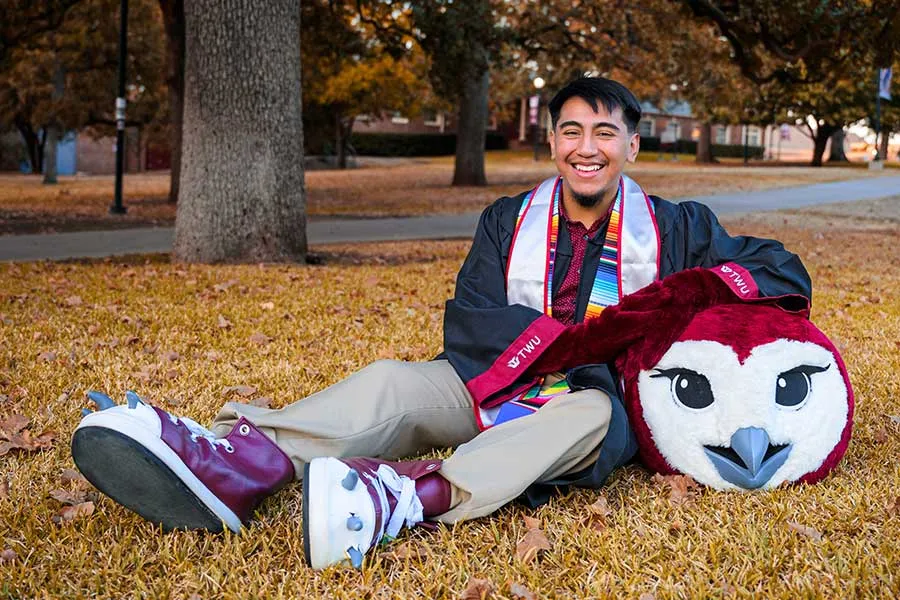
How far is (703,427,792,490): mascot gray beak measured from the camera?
321 cm

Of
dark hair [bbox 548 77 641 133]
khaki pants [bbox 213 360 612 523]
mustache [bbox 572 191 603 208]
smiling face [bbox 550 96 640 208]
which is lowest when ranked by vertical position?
khaki pants [bbox 213 360 612 523]

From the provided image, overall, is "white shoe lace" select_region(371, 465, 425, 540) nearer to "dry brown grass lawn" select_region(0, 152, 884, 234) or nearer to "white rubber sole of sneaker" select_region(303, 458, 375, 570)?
"white rubber sole of sneaker" select_region(303, 458, 375, 570)

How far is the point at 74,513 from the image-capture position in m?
3.16

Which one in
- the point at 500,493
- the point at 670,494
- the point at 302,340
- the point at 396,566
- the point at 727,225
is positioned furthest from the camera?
the point at 727,225

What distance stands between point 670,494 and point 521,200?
4.07 feet

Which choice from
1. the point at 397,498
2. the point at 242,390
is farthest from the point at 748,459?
the point at 242,390

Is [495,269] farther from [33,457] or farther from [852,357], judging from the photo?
[852,357]

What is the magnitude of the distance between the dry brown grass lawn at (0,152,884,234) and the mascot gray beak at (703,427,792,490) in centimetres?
1266

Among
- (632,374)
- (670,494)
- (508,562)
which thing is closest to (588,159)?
(632,374)

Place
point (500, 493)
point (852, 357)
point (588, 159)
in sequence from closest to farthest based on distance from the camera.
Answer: point (500, 493)
point (588, 159)
point (852, 357)

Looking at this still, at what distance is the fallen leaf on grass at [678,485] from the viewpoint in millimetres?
3305

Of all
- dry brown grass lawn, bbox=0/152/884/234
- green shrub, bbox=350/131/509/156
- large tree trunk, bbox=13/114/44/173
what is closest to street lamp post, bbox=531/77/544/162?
dry brown grass lawn, bbox=0/152/884/234

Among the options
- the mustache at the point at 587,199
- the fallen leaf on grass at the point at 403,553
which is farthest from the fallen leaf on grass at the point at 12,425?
the mustache at the point at 587,199

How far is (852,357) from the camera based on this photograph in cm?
568
